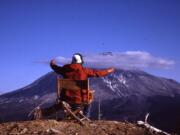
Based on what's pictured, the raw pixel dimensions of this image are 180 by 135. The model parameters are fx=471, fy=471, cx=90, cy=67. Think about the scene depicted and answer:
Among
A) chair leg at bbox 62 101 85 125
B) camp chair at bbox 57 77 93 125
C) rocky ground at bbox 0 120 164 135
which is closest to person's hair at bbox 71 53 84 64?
camp chair at bbox 57 77 93 125

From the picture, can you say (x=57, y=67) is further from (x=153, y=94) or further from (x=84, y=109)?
(x=153, y=94)

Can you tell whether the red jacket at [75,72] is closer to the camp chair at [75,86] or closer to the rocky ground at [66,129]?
the camp chair at [75,86]

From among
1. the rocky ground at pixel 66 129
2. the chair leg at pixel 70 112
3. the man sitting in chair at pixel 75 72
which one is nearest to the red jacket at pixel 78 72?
the man sitting in chair at pixel 75 72

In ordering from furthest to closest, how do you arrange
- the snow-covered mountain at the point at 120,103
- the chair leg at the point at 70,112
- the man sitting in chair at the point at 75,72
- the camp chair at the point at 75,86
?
the snow-covered mountain at the point at 120,103 < the man sitting in chair at the point at 75,72 < the camp chair at the point at 75,86 < the chair leg at the point at 70,112

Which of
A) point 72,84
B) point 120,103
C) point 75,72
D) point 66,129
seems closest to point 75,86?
point 72,84

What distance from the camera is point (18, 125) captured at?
988 centimetres

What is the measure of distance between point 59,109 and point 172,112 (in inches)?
4546

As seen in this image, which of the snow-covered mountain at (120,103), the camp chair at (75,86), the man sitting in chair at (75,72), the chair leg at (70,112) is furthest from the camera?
the snow-covered mountain at (120,103)

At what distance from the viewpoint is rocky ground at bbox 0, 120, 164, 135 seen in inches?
369

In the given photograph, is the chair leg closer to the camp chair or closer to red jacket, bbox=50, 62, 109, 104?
the camp chair

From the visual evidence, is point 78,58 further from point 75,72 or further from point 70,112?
point 70,112

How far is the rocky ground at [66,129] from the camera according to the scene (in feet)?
30.7

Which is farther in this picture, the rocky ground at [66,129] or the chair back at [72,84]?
the chair back at [72,84]

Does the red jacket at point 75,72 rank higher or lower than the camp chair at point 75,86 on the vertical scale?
higher
